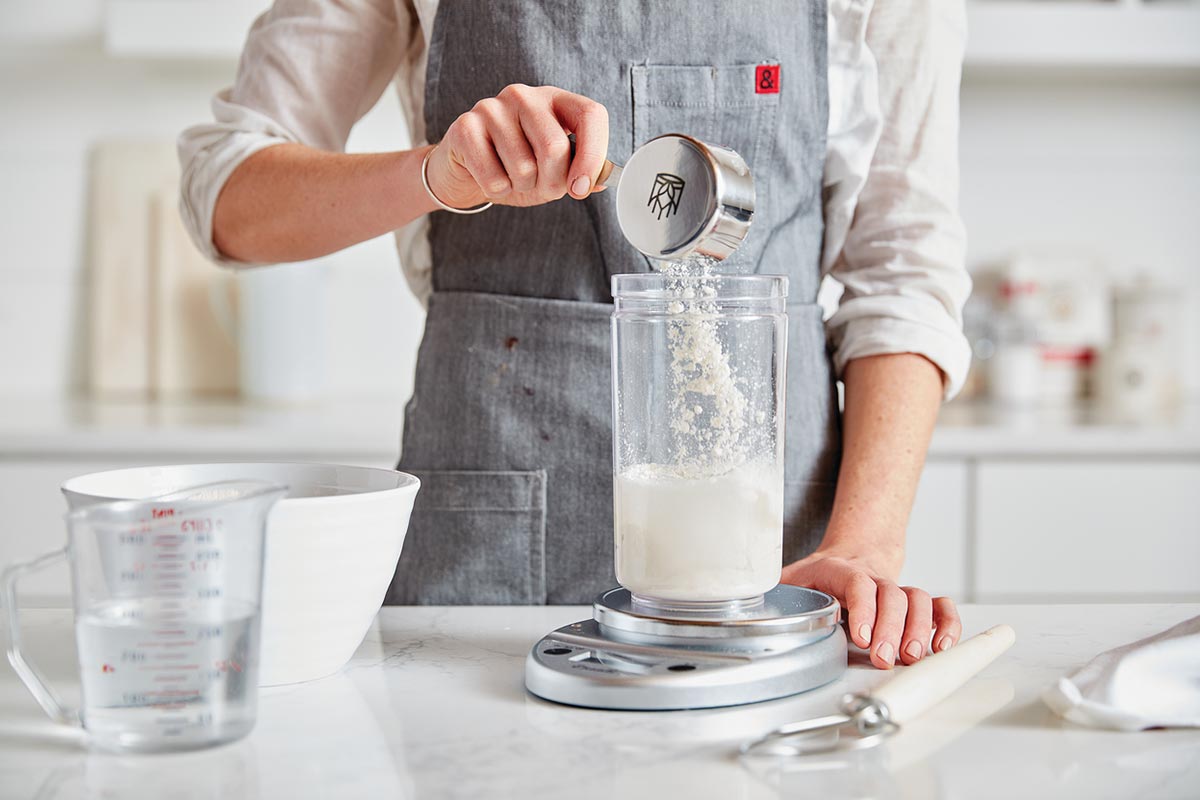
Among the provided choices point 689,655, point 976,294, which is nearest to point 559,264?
point 689,655

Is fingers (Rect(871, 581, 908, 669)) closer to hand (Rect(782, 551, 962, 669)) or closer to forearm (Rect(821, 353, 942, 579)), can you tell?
hand (Rect(782, 551, 962, 669))

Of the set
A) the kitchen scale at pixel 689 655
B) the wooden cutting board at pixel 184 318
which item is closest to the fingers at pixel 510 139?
the kitchen scale at pixel 689 655

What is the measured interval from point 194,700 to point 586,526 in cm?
55

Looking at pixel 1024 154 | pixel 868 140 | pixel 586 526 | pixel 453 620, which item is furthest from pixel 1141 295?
pixel 453 620

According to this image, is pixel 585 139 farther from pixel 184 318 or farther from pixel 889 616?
pixel 184 318

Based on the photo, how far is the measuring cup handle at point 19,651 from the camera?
0.56 meters

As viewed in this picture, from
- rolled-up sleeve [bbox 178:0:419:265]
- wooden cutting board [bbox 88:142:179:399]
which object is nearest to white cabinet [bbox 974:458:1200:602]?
rolled-up sleeve [bbox 178:0:419:265]

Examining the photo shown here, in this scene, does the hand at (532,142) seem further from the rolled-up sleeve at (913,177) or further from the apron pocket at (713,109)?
the rolled-up sleeve at (913,177)

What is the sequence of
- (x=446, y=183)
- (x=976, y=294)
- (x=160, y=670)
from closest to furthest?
(x=160, y=670) → (x=446, y=183) → (x=976, y=294)

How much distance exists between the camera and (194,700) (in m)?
0.56

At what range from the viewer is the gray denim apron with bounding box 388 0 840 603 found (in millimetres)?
1073

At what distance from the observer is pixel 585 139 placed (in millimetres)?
728

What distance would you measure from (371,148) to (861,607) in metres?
1.83

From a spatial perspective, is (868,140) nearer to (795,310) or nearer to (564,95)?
(795,310)
